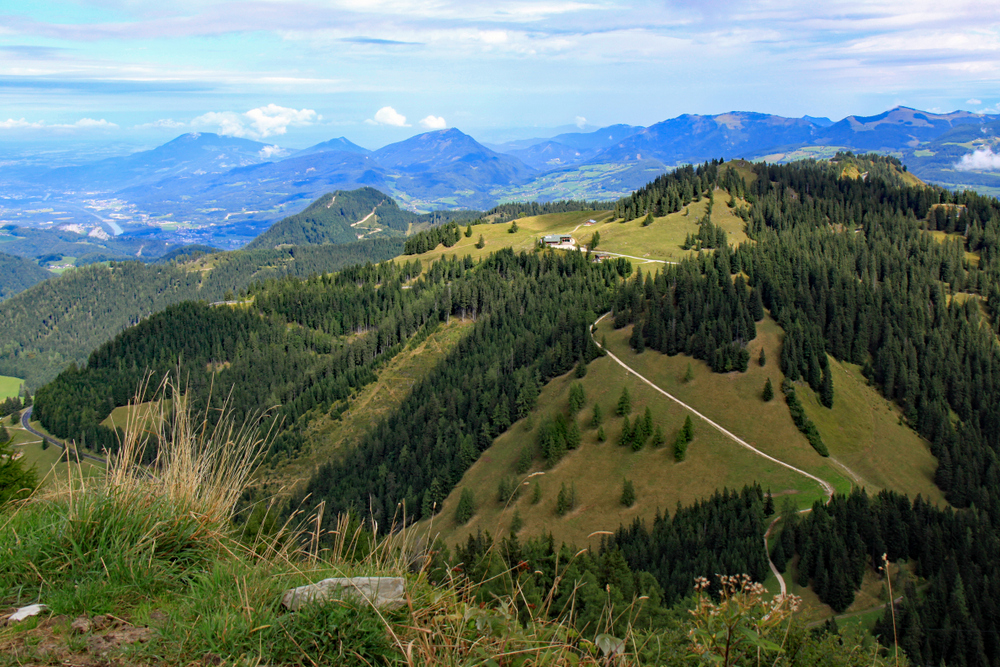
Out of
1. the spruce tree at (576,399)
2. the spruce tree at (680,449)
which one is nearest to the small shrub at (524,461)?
the spruce tree at (576,399)

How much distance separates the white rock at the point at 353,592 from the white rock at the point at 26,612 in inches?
106

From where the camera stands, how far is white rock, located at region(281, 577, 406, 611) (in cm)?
612

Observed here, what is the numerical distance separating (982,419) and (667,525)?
7283cm

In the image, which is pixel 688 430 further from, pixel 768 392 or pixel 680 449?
pixel 768 392

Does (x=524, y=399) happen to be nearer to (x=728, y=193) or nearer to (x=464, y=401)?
(x=464, y=401)

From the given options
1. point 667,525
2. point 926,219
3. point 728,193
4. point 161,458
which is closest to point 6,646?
Answer: point 161,458

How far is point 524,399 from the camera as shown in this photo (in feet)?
322

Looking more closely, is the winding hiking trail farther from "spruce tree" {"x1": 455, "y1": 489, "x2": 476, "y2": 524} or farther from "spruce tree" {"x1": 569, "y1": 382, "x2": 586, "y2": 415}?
"spruce tree" {"x1": 455, "y1": 489, "x2": 476, "y2": 524}

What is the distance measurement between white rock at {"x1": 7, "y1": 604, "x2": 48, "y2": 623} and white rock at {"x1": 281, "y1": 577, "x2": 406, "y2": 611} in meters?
2.68

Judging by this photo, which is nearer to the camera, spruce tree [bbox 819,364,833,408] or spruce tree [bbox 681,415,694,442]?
spruce tree [bbox 681,415,694,442]

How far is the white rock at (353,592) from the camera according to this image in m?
6.12

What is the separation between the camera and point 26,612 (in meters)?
6.24

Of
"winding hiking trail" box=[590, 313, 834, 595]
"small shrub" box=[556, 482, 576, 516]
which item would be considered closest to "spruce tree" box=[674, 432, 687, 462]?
"winding hiking trail" box=[590, 313, 834, 595]

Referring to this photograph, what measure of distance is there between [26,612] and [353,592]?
350 cm
